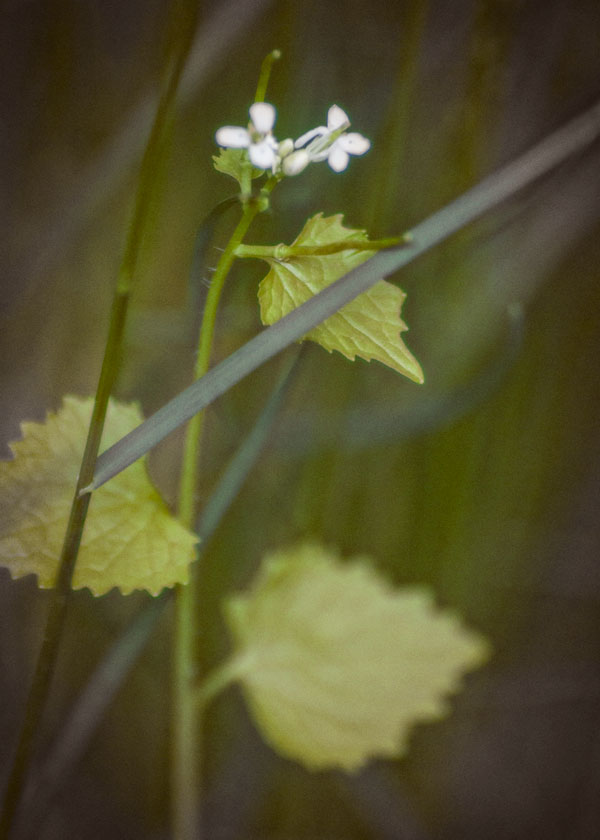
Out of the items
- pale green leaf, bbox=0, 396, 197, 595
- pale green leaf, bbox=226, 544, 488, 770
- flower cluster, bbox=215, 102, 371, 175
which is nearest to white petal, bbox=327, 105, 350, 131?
flower cluster, bbox=215, 102, 371, 175

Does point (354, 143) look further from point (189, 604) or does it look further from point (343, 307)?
point (189, 604)

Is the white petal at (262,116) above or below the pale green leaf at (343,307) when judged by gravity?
above

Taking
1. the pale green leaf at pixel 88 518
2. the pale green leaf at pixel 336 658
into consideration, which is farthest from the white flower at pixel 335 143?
the pale green leaf at pixel 336 658

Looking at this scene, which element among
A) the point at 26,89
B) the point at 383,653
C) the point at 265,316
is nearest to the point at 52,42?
the point at 26,89

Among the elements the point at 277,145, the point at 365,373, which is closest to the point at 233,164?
the point at 277,145

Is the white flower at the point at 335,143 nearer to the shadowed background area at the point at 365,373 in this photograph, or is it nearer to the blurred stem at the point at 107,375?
the blurred stem at the point at 107,375

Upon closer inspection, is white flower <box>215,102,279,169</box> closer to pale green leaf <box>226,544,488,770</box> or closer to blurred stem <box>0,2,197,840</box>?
blurred stem <box>0,2,197,840</box>
